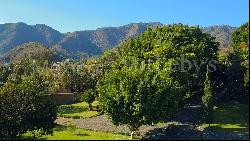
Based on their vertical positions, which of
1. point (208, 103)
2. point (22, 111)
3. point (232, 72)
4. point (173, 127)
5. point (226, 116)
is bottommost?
point (173, 127)

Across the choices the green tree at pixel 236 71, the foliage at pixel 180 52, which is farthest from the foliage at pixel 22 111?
the green tree at pixel 236 71

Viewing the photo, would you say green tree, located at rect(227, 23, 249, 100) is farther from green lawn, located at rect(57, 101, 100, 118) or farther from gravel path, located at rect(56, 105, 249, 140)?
green lawn, located at rect(57, 101, 100, 118)

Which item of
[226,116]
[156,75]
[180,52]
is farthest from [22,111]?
[226,116]

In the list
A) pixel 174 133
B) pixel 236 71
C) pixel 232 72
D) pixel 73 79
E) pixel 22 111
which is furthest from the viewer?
pixel 73 79

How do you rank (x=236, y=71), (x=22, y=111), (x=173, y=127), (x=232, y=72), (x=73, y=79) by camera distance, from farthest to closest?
(x=73, y=79), (x=232, y=72), (x=236, y=71), (x=173, y=127), (x=22, y=111)

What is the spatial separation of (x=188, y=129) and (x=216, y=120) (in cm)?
559

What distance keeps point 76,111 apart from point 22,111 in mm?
35170

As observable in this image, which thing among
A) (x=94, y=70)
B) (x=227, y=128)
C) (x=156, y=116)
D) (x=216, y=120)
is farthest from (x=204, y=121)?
(x=94, y=70)

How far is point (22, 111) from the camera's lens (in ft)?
166

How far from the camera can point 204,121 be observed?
6412cm

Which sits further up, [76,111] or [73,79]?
[73,79]

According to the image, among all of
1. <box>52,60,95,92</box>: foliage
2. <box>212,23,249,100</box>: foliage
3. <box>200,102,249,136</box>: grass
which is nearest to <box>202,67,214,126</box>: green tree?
<box>200,102,249,136</box>: grass

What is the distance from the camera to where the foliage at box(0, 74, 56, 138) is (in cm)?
5044

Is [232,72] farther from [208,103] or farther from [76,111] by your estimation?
[76,111]
